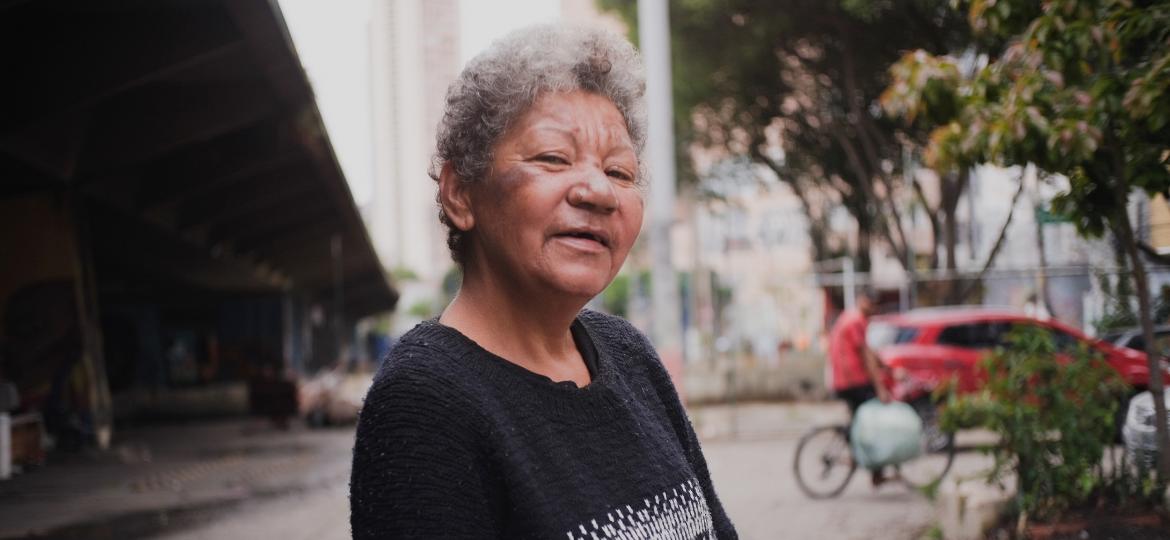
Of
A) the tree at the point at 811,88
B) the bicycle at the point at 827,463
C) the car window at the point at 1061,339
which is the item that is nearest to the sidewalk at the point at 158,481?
the bicycle at the point at 827,463

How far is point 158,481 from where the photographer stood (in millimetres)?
12680

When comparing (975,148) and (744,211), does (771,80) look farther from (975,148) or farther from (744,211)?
(975,148)

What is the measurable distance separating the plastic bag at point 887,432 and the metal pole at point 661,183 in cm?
250

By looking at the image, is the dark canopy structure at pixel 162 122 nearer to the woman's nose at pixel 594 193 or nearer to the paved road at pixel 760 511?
the paved road at pixel 760 511

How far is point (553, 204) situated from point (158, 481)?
40.2 ft

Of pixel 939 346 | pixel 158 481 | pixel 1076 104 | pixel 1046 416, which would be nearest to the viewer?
pixel 1076 104

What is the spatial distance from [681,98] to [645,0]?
1317 centimetres

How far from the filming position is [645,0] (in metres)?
11.4

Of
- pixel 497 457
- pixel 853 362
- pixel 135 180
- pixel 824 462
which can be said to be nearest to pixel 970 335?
pixel 853 362

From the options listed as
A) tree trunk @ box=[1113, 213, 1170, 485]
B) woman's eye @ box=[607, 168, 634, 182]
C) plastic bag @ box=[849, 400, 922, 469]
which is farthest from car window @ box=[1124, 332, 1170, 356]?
woman's eye @ box=[607, 168, 634, 182]

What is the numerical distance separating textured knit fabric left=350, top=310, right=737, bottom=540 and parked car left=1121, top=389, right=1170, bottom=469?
479cm

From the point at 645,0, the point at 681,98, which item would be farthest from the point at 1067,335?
the point at 681,98

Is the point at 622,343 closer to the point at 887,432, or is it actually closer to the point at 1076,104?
the point at 1076,104

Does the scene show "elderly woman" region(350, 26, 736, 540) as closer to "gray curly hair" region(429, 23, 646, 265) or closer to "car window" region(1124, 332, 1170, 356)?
"gray curly hair" region(429, 23, 646, 265)
